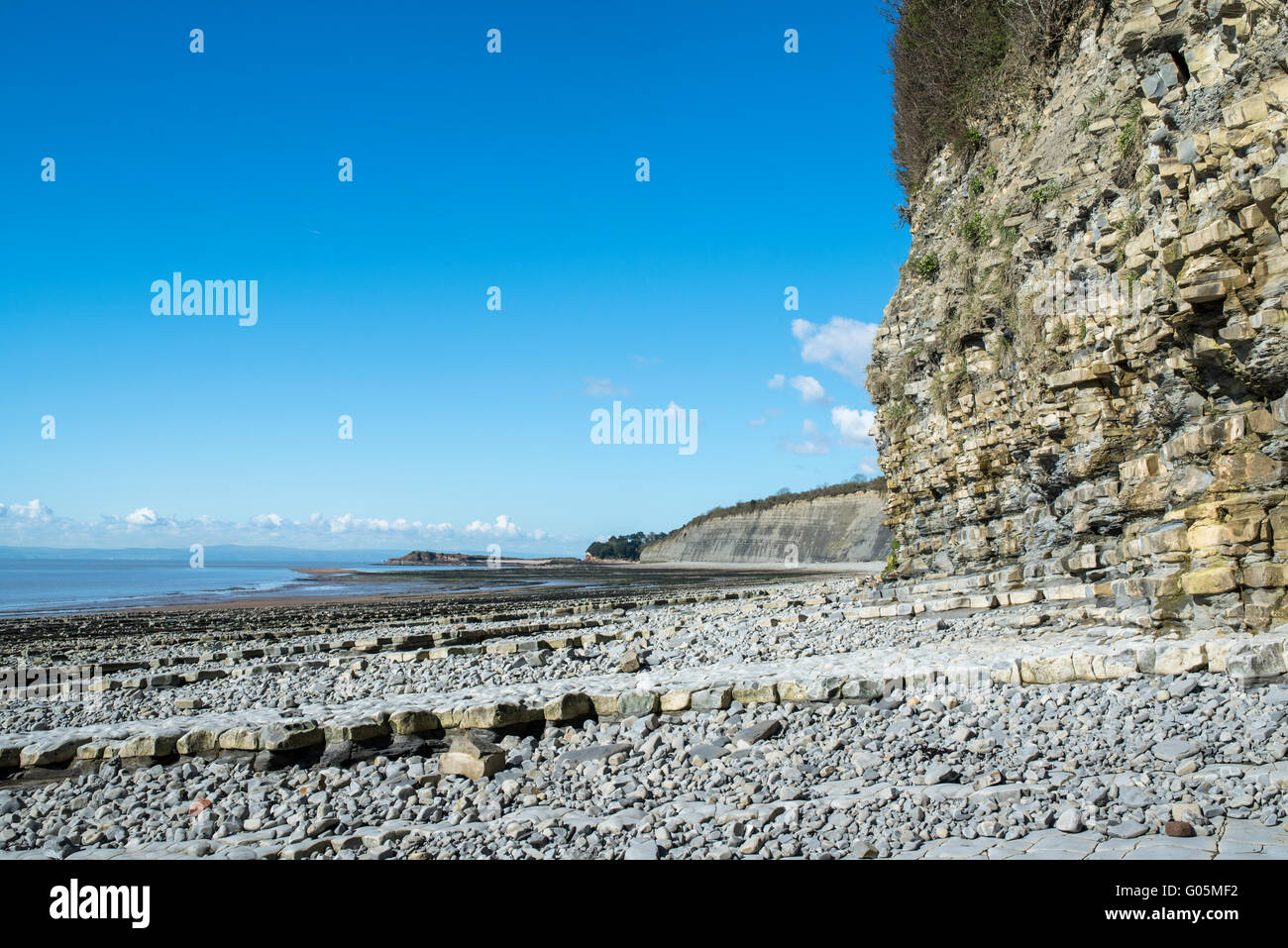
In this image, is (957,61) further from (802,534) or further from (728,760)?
(802,534)

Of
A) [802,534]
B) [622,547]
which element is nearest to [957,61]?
[802,534]

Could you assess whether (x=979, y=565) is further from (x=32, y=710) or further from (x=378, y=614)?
(x=378, y=614)

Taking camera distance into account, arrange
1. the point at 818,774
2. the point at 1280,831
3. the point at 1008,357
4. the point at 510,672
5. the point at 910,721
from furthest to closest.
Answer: the point at 1008,357
the point at 510,672
the point at 910,721
the point at 818,774
the point at 1280,831

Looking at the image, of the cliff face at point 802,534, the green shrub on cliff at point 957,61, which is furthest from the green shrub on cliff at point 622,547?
the green shrub on cliff at point 957,61

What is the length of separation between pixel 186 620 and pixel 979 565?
1150 inches

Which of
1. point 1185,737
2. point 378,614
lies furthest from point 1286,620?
point 378,614

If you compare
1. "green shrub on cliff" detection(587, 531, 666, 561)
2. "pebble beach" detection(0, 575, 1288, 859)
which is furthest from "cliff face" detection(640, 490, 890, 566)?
"pebble beach" detection(0, 575, 1288, 859)

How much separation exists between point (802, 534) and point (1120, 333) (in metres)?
89.2

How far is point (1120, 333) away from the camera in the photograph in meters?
13.0

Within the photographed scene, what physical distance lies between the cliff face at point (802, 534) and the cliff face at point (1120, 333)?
6097cm

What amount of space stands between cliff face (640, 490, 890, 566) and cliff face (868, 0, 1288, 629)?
61.0m

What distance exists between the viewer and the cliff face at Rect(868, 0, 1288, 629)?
9.23 metres

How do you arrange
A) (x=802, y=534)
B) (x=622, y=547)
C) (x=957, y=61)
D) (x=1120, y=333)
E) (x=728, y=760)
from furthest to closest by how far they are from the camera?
1. (x=622, y=547)
2. (x=802, y=534)
3. (x=957, y=61)
4. (x=1120, y=333)
5. (x=728, y=760)

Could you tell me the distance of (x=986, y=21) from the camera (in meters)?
20.2
